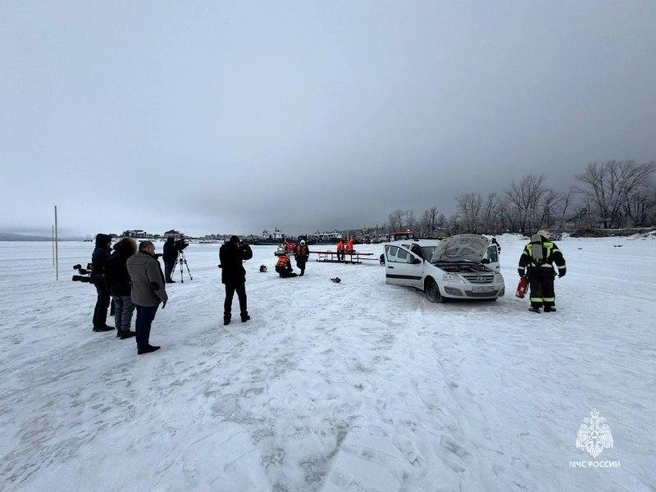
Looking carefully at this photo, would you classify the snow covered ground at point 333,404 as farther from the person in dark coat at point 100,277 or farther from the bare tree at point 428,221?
the bare tree at point 428,221

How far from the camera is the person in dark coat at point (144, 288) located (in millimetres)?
4348

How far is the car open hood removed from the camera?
8477 mm

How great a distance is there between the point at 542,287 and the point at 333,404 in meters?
6.28

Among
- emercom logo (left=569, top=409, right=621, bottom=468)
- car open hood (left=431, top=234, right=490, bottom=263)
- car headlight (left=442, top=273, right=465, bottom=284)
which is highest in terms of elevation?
car open hood (left=431, top=234, right=490, bottom=263)

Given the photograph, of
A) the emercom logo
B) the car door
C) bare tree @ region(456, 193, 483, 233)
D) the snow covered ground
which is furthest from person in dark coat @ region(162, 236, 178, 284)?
bare tree @ region(456, 193, 483, 233)

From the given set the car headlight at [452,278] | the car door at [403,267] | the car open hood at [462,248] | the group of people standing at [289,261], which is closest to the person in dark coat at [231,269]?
the car headlight at [452,278]

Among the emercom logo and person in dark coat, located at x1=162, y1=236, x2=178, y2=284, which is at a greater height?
person in dark coat, located at x1=162, y1=236, x2=178, y2=284

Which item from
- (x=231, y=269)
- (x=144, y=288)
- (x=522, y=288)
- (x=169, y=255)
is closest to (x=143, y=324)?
(x=144, y=288)

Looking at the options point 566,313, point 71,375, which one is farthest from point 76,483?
point 566,313

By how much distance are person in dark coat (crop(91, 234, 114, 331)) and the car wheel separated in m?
8.00

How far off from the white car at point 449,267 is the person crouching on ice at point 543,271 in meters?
0.75

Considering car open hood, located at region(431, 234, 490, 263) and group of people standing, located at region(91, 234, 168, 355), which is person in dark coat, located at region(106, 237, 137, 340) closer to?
group of people standing, located at region(91, 234, 168, 355)

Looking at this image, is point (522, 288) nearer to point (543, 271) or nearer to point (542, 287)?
point (542, 287)

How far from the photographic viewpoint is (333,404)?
10.2 feet
